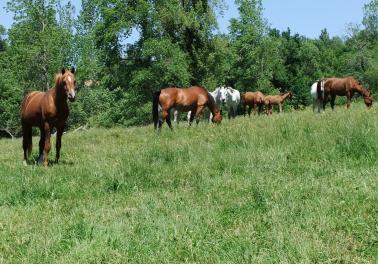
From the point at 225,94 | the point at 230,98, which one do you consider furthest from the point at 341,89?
the point at 230,98

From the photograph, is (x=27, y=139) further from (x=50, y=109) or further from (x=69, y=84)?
(x=69, y=84)

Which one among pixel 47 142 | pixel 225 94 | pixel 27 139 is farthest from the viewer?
pixel 225 94

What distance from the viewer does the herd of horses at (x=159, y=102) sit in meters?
11.6

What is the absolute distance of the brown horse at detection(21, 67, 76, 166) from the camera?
11.1 m

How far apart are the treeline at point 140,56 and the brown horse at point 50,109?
24346 mm

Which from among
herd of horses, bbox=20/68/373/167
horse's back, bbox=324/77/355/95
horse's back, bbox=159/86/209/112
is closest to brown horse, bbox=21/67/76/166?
herd of horses, bbox=20/68/373/167

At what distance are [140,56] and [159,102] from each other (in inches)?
844

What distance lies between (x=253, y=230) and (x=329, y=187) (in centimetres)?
180

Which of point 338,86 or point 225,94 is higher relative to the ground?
point 338,86

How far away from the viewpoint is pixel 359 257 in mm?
3977

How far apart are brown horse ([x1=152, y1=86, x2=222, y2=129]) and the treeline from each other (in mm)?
17016

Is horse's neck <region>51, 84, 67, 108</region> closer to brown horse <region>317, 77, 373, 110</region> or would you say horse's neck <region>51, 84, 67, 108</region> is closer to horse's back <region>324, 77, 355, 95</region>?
brown horse <region>317, 77, 373, 110</region>

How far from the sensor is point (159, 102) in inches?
751

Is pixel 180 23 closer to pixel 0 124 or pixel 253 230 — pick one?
pixel 0 124
